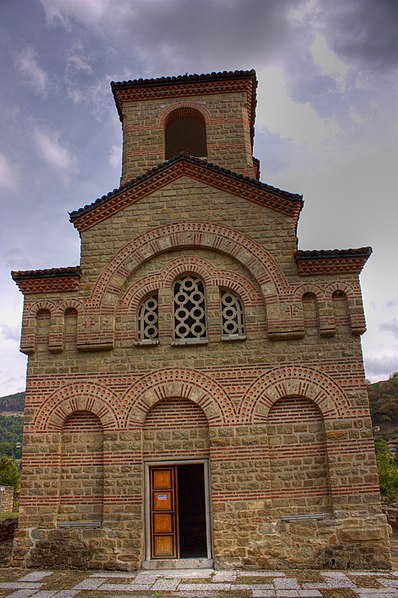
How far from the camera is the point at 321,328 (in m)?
10.4

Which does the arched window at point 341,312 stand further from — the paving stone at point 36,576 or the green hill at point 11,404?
the green hill at point 11,404

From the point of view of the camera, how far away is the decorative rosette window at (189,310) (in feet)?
35.5

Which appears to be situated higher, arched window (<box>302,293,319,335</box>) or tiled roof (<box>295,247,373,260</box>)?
tiled roof (<box>295,247,373,260</box>)

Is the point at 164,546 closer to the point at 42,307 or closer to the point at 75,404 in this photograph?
the point at 75,404

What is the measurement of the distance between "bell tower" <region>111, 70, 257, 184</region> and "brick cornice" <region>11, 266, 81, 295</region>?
358 centimetres

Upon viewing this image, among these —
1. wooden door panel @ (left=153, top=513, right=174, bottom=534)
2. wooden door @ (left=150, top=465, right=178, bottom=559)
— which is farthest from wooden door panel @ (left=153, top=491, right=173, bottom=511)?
wooden door panel @ (left=153, top=513, right=174, bottom=534)

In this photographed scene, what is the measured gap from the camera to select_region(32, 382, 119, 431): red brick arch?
407 inches

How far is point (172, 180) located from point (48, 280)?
12.7ft

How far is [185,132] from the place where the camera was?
51.4 ft

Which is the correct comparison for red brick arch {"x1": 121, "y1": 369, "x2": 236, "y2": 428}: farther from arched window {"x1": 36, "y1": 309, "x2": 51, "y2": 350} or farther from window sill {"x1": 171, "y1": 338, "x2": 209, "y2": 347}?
arched window {"x1": 36, "y1": 309, "x2": 51, "y2": 350}

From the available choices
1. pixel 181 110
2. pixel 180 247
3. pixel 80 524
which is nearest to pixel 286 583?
pixel 80 524

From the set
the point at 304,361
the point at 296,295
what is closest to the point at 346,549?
the point at 304,361

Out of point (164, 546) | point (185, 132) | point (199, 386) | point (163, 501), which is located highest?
point (185, 132)

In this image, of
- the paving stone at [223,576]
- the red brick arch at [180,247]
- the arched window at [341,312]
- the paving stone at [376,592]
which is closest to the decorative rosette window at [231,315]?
the red brick arch at [180,247]
